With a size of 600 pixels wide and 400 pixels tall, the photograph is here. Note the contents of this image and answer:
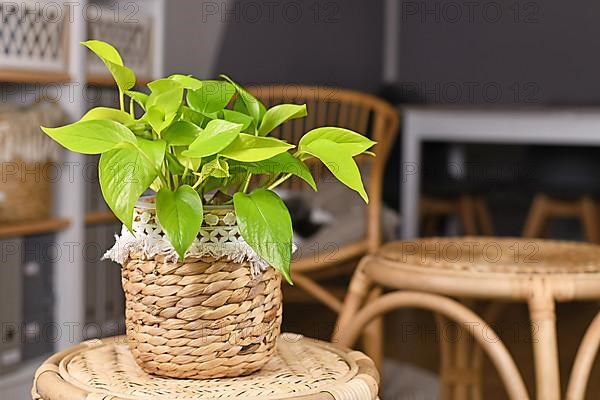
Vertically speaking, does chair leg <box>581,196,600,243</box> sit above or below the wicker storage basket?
below

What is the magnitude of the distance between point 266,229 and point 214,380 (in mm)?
172

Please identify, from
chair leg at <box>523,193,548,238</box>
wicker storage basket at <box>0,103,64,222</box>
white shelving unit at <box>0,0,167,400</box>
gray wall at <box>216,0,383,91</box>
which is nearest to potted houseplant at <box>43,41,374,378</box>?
wicker storage basket at <box>0,103,64,222</box>

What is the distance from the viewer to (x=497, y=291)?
1.25 meters

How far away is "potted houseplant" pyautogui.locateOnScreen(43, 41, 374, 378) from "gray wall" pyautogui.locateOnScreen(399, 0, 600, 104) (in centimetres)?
317

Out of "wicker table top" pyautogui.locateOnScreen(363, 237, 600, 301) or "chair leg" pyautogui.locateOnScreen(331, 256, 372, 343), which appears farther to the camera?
"chair leg" pyautogui.locateOnScreen(331, 256, 372, 343)

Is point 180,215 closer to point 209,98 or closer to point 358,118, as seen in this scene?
point 209,98

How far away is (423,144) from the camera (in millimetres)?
3822

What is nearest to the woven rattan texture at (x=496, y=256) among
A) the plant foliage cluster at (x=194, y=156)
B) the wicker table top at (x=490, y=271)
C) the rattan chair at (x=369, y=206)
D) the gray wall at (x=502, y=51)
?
the wicker table top at (x=490, y=271)

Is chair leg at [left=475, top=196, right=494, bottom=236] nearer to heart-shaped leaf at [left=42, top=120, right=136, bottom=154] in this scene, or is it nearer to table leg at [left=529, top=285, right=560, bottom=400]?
table leg at [left=529, top=285, right=560, bottom=400]

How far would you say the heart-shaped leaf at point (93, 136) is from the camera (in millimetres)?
876

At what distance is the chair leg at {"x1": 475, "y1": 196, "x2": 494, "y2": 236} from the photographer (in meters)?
3.85

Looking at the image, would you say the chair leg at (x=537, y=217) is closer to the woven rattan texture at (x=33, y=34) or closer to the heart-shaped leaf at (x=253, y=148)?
the woven rattan texture at (x=33, y=34)

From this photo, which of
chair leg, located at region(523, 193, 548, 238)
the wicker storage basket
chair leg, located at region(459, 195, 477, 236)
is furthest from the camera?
chair leg, located at region(459, 195, 477, 236)

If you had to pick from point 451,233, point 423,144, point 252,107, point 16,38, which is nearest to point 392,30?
point 423,144
